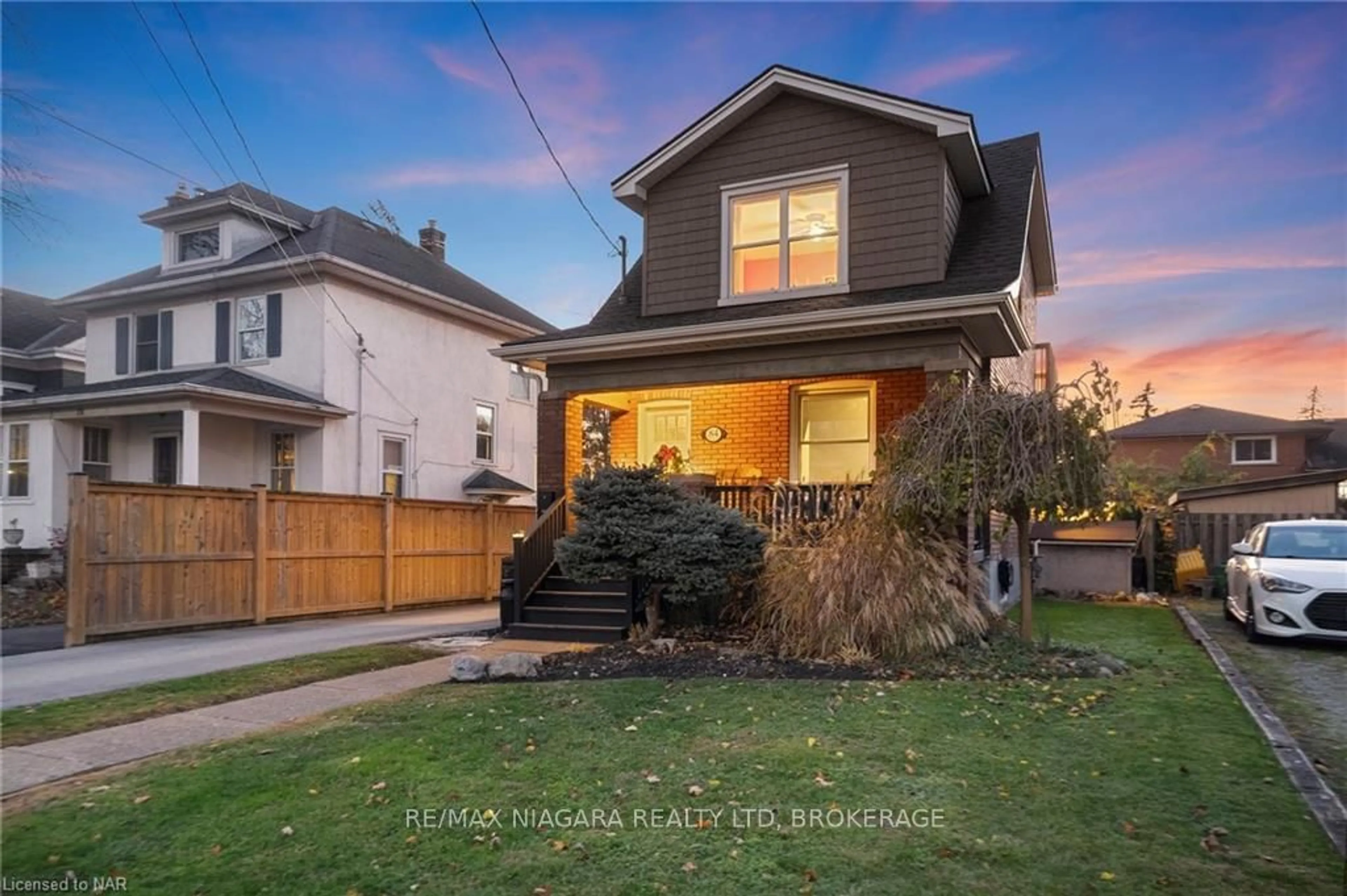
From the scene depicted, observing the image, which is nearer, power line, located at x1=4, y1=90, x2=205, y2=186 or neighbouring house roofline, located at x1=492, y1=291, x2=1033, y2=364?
power line, located at x1=4, y1=90, x2=205, y2=186

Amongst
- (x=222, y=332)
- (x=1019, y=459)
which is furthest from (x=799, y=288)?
(x=222, y=332)

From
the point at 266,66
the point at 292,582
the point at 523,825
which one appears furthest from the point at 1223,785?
the point at 266,66

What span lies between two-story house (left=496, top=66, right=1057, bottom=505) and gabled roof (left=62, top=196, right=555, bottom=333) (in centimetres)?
741

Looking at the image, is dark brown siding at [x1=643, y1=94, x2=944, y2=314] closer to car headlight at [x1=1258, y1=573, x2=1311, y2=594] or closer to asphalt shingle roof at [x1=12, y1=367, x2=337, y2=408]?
car headlight at [x1=1258, y1=573, x2=1311, y2=594]

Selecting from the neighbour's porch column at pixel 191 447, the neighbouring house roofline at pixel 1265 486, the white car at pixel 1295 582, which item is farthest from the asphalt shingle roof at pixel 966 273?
the neighbouring house roofline at pixel 1265 486

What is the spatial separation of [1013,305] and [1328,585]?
4.64 metres

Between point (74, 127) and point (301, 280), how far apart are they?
956 cm

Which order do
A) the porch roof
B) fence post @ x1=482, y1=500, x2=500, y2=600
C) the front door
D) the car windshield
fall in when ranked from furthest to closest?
the front door → fence post @ x1=482, y1=500, x2=500, y2=600 → the porch roof → the car windshield

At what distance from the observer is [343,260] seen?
1638 centimetres

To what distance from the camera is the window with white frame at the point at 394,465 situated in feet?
58.3

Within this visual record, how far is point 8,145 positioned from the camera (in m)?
6.20

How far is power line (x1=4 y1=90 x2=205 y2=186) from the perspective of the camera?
245 inches

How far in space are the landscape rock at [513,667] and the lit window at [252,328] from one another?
1258cm

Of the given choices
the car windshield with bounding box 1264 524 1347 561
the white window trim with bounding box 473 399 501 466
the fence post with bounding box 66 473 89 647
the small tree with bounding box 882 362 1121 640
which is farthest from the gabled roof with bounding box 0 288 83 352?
the car windshield with bounding box 1264 524 1347 561
